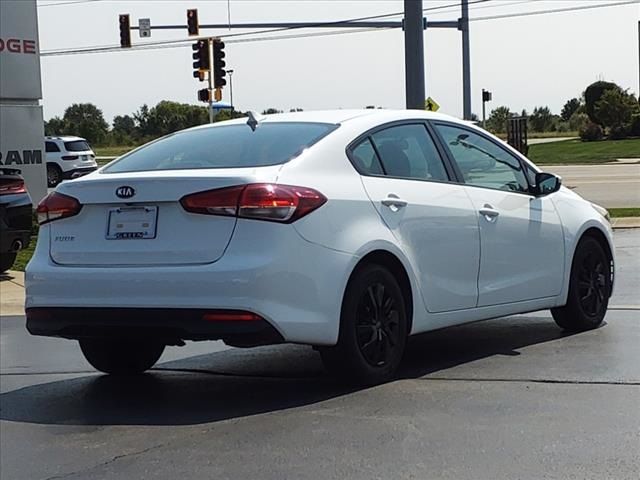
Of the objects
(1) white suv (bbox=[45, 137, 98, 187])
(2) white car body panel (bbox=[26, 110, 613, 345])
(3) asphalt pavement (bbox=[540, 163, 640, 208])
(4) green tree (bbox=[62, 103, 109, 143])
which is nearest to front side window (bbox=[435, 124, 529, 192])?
(2) white car body panel (bbox=[26, 110, 613, 345])

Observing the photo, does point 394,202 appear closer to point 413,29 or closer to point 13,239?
point 13,239

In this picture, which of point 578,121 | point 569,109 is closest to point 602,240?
point 578,121

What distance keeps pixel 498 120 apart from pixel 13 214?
4436 centimetres

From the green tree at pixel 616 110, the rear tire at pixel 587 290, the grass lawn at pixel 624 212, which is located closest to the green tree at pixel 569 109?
the green tree at pixel 616 110

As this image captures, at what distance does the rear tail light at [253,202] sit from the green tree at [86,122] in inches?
2452

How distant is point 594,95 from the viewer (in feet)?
146

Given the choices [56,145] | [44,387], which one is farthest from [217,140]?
[56,145]

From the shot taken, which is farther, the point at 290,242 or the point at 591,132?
the point at 591,132

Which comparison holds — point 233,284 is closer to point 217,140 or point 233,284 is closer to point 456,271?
point 217,140

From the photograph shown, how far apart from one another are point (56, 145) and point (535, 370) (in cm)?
3099

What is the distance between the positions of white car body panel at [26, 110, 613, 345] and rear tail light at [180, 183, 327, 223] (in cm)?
4

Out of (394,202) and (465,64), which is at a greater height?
(465,64)

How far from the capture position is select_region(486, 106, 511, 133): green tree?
5144cm

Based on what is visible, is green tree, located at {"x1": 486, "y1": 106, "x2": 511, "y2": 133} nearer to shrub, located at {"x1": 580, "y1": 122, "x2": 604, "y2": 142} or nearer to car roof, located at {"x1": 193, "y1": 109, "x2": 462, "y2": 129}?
shrub, located at {"x1": 580, "y1": 122, "x2": 604, "y2": 142}
